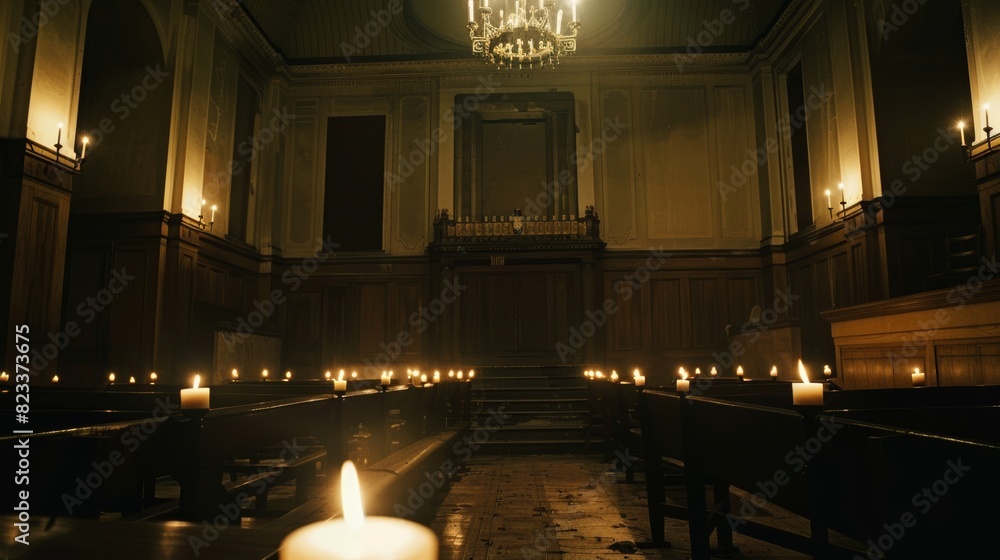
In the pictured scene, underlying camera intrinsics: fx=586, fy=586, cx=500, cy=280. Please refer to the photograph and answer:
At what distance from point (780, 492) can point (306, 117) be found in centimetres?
1393

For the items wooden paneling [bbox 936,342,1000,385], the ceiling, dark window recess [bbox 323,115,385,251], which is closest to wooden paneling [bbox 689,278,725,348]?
the ceiling

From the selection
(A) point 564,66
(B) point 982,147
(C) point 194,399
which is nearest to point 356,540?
(C) point 194,399

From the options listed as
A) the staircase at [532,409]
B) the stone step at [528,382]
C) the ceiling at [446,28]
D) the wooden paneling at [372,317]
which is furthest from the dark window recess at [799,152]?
the wooden paneling at [372,317]

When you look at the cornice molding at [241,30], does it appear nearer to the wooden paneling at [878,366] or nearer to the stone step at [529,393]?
the stone step at [529,393]

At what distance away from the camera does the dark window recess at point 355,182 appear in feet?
44.9

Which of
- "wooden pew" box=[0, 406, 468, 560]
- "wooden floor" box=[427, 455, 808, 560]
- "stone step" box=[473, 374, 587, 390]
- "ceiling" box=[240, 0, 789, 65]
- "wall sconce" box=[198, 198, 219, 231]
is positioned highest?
"ceiling" box=[240, 0, 789, 65]

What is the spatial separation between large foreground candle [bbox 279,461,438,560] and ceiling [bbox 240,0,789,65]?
568 inches

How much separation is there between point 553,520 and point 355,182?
36.2ft

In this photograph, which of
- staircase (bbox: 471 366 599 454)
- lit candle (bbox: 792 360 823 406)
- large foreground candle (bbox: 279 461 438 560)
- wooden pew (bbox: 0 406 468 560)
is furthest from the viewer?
staircase (bbox: 471 366 599 454)

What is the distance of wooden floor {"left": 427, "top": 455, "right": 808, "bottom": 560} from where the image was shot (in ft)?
11.7

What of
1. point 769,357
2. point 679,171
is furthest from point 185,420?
point 679,171

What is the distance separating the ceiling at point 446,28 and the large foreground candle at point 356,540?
47.4 feet

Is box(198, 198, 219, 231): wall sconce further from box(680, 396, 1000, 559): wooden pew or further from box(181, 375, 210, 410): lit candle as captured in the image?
box(680, 396, 1000, 559): wooden pew

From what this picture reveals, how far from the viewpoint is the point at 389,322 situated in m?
13.3
